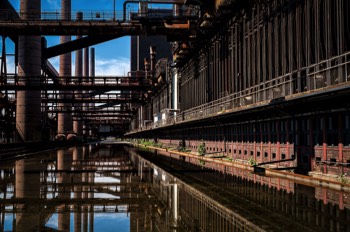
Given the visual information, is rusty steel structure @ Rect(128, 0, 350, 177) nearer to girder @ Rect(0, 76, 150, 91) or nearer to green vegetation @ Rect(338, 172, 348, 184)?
green vegetation @ Rect(338, 172, 348, 184)

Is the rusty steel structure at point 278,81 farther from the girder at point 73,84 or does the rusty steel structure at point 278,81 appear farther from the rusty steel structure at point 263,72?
the girder at point 73,84

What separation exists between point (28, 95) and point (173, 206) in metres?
52.7

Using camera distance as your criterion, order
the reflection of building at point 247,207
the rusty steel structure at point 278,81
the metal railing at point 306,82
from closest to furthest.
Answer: the reflection of building at point 247,207
the metal railing at point 306,82
the rusty steel structure at point 278,81

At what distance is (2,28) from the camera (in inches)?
1508

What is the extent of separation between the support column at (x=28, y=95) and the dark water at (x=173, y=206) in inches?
1611

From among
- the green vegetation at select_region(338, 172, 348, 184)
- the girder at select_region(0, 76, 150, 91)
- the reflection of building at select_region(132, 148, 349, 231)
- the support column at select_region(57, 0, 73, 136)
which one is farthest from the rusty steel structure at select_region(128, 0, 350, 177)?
the support column at select_region(57, 0, 73, 136)

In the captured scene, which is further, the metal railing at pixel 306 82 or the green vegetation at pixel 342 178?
the green vegetation at pixel 342 178

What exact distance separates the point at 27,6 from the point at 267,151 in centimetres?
4179

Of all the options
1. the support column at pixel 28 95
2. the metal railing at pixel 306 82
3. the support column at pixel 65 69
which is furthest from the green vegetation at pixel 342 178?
the support column at pixel 65 69

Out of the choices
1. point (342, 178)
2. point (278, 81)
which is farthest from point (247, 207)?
point (278, 81)

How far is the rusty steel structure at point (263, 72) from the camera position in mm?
17953

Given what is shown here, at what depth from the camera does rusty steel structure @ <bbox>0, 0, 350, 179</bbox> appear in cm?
1795

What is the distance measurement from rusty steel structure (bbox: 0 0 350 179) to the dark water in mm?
3185

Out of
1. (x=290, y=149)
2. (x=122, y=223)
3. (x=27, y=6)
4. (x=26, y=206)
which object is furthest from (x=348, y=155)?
(x=27, y=6)
